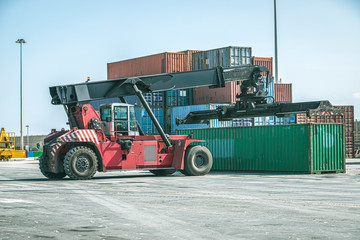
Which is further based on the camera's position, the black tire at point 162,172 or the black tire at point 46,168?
the black tire at point 162,172

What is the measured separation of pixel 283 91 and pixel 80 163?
30911 millimetres

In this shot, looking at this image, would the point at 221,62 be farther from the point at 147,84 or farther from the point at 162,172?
the point at 147,84

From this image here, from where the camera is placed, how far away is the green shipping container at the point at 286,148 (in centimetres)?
2438

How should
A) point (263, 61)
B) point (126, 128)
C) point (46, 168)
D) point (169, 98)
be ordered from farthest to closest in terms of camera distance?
point (263, 61), point (169, 98), point (126, 128), point (46, 168)

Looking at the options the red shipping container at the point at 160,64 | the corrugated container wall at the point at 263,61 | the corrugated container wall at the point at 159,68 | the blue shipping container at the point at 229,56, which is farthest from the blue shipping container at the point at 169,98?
the corrugated container wall at the point at 263,61

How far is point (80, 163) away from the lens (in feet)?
66.6

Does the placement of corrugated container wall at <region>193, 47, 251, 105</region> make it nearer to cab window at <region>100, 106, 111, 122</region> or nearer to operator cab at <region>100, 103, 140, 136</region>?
operator cab at <region>100, 103, 140, 136</region>

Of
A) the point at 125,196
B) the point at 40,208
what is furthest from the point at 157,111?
the point at 40,208

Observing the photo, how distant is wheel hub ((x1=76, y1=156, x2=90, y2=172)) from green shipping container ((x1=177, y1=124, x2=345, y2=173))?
937cm

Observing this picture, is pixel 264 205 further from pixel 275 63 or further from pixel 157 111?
pixel 275 63

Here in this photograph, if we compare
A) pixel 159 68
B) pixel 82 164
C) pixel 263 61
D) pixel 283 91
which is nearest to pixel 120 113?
pixel 82 164

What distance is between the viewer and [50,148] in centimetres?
2075

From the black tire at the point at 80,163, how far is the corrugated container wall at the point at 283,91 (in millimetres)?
29723

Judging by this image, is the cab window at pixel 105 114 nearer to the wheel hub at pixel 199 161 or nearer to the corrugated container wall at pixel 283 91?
the wheel hub at pixel 199 161
